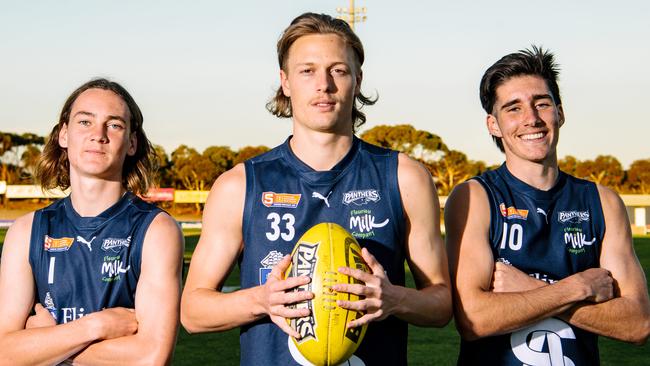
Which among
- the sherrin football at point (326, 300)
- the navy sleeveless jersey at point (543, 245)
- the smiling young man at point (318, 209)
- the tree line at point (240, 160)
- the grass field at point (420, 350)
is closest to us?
the sherrin football at point (326, 300)

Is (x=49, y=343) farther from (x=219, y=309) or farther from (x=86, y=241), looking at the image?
(x=219, y=309)

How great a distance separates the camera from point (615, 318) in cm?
360

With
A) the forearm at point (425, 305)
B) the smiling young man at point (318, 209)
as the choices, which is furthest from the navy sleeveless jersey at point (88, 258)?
the forearm at point (425, 305)

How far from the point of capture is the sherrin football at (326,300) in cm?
285

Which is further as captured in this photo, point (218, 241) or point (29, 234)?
point (29, 234)

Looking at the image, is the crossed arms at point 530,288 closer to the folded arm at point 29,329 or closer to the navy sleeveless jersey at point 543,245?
the navy sleeveless jersey at point 543,245

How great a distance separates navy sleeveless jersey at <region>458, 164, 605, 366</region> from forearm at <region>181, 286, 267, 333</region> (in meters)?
1.23

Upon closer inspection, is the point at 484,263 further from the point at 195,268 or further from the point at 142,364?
the point at 142,364

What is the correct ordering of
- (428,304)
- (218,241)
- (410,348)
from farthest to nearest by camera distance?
(410,348), (218,241), (428,304)

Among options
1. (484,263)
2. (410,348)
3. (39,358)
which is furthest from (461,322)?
(410,348)

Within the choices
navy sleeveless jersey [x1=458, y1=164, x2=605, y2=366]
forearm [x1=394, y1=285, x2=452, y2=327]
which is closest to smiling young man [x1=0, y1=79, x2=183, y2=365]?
forearm [x1=394, y1=285, x2=452, y2=327]

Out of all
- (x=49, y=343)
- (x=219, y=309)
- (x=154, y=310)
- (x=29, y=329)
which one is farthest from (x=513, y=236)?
(x=29, y=329)

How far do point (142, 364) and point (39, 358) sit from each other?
50 cm

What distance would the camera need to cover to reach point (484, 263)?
3.53 m
